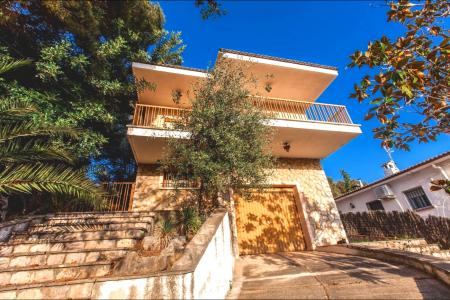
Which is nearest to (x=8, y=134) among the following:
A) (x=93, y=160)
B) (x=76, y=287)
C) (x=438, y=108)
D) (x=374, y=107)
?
(x=76, y=287)

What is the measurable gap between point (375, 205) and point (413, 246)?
797 cm

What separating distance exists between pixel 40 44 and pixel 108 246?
7.03m

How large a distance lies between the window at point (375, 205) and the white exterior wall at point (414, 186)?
0.68 ft

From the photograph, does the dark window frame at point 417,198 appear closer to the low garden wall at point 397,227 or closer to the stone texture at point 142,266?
the low garden wall at point 397,227

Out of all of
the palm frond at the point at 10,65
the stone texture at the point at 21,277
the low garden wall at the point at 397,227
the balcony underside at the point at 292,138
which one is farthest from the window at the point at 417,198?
the palm frond at the point at 10,65

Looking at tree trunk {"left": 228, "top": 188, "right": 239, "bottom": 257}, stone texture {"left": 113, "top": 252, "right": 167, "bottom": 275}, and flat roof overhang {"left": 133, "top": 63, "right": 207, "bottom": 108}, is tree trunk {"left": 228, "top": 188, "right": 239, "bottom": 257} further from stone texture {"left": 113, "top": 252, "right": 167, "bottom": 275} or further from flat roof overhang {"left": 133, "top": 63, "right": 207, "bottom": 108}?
stone texture {"left": 113, "top": 252, "right": 167, "bottom": 275}

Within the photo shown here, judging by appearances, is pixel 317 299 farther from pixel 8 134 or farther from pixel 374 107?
pixel 8 134

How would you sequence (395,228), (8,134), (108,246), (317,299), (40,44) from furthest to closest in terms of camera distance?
1. (395,228)
2. (40,44)
3. (8,134)
4. (108,246)
5. (317,299)

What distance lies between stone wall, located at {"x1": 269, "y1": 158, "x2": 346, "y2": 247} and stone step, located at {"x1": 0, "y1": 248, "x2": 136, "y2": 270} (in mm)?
5716

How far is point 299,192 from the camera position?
27.4ft

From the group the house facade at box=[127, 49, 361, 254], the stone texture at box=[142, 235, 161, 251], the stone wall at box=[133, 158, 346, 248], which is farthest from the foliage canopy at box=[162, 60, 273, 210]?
the stone wall at box=[133, 158, 346, 248]

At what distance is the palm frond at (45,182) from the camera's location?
3.52 m

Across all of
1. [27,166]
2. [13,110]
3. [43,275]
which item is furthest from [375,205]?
[13,110]

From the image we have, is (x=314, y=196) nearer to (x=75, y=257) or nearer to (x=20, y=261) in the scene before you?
(x=75, y=257)
